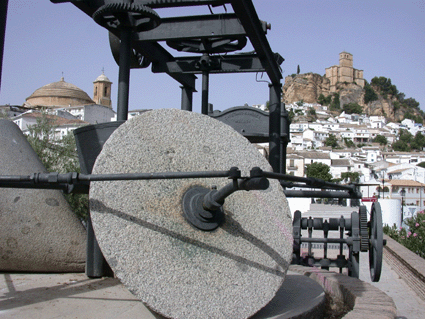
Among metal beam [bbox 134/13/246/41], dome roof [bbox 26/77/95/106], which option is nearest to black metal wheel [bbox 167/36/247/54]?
metal beam [bbox 134/13/246/41]

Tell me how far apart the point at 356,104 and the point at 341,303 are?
5864 inches

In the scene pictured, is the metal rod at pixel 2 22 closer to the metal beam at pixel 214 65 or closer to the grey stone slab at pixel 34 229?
the grey stone slab at pixel 34 229

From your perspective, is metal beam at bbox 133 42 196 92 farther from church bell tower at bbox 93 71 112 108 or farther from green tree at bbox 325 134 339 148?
green tree at bbox 325 134 339 148

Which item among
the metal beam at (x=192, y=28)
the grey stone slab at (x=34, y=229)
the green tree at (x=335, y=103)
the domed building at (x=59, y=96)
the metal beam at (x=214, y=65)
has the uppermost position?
the green tree at (x=335, y=103)

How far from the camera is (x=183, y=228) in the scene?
2.87 m

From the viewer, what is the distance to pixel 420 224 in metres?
10.2

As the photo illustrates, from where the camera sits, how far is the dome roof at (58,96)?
72.1 meters

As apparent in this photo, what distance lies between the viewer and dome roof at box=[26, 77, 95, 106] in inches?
2840

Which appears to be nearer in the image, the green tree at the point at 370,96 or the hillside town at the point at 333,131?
the hillside town at the point at 333,131

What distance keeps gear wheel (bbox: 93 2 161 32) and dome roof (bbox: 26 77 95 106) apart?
235 ft

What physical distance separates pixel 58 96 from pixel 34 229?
73314mm

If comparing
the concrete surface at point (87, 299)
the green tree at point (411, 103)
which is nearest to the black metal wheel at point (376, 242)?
the concrete surface at point (87, 299)

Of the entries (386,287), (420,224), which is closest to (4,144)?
(386,287)

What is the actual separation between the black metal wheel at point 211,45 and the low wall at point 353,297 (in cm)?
317
